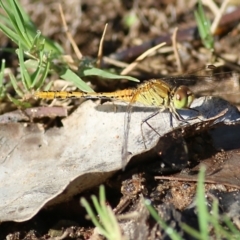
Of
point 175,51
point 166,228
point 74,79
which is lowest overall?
point 175,51

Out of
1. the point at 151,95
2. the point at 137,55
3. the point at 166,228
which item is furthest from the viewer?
the point at 137,55

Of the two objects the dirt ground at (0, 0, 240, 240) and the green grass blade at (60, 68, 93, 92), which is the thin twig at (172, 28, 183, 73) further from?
the green grass blade at (60, 68, 93, 92)

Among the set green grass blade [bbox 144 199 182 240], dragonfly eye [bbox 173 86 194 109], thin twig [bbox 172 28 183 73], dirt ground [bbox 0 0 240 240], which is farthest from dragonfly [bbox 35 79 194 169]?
green grass blade [bbox 144 199 182 240]

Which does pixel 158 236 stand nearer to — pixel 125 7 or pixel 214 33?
pixel 214 33

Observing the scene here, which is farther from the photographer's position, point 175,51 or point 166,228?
point 175,51

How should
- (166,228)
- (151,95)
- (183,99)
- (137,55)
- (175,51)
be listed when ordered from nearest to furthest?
1. (166,228)
2. (183,99)
3. (151,95)
4. (175,51)
5. (137,55)

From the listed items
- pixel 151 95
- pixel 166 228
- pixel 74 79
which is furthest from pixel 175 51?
pixel 166 228

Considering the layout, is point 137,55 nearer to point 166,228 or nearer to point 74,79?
point 74,79

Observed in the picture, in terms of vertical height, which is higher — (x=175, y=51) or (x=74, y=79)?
(x=74, y=79)
